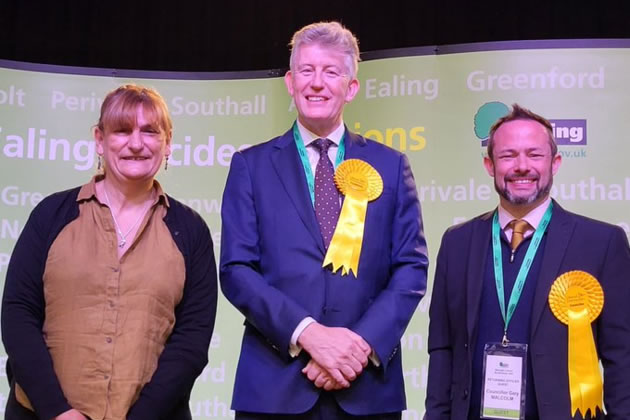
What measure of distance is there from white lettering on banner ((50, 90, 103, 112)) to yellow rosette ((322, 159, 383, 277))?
7.49ft

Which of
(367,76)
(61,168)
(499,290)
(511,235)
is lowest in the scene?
(499,290)

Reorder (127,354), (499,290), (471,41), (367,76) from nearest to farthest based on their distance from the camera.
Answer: (127,354)
(499,290)
(367,76)
(471,41)

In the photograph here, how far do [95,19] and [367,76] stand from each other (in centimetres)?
165

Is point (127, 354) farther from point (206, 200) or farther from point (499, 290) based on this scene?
point (206, 200)

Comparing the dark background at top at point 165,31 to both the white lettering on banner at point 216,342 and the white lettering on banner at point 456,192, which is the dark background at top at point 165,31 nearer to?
the white lettering on banner at point 456,192

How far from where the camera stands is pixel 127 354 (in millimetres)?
2318

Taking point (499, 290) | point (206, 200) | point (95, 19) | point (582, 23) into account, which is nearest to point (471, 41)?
point (582, 23)

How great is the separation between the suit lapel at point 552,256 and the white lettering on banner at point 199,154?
7.18ft

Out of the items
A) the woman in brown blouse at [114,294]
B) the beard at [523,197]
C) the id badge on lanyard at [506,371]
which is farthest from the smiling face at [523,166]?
the woman in brown blouse at [114,294]

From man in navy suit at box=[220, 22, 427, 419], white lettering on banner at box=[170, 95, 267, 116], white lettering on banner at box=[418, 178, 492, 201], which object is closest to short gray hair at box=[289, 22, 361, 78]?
man in navy suit at box=[220, 22, 427, 419]

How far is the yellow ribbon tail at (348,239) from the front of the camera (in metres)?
2.42

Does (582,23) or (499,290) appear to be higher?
(582,23)

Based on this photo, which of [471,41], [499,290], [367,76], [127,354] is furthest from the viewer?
[471,41]

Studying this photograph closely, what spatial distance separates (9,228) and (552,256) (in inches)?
112
